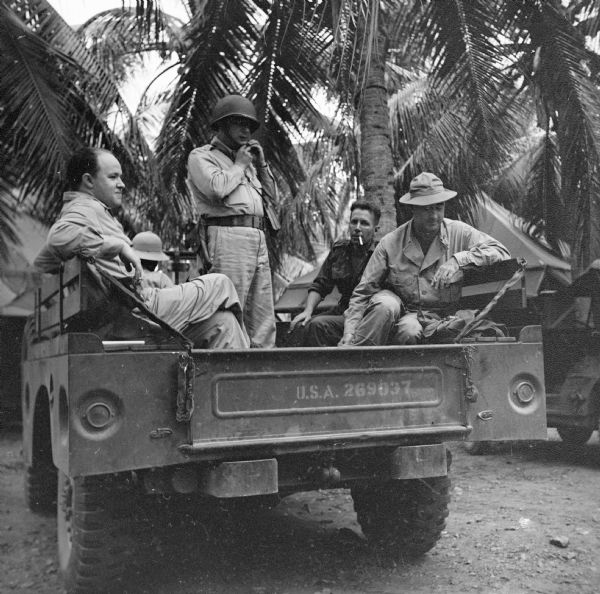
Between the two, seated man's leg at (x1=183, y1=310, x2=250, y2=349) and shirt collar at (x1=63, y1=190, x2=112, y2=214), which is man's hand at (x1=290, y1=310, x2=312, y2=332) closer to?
seated man's leg at (x1=183, y1=310, x2=250, y2=349)

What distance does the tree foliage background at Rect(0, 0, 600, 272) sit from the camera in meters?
7.32

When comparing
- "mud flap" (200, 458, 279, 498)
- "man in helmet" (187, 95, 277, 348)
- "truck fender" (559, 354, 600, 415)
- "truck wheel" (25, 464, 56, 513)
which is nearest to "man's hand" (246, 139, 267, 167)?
"man in helmet" (187, 95, 277, 348)

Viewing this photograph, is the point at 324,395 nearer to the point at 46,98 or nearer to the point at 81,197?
the point at 81,197

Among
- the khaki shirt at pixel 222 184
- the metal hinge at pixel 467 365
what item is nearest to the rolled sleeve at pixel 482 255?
the metal hinge at pixel 467 365

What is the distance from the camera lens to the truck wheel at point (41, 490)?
5445 mm

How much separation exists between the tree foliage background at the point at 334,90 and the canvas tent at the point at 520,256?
33 cm

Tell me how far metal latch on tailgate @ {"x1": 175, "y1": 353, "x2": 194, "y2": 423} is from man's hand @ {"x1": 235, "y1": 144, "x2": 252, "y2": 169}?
1.91 metres

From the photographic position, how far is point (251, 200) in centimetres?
488

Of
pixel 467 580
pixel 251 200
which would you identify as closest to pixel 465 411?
pixel 467 580

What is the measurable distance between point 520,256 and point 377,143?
368 cm

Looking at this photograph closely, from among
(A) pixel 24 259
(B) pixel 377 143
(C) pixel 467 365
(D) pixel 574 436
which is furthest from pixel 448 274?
(A) pixel 24 259

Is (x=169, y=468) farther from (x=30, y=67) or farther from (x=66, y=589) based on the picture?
(x=30, y=67)

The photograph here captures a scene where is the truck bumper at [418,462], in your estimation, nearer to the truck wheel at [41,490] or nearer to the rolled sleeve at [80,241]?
the rolled sleeve at [80,241]

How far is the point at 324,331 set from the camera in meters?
5.14
